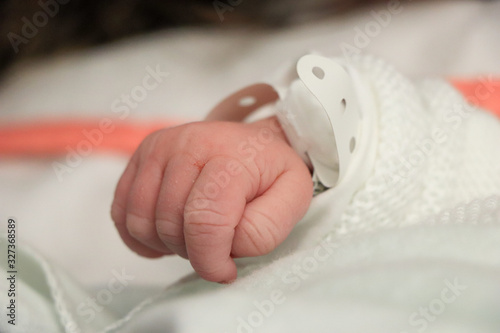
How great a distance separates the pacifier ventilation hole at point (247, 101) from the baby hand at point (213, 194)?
110 mm

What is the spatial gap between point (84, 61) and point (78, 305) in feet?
2.39

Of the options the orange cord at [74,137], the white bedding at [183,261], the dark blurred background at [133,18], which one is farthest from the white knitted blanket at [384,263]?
the dark blurred background at [133,18]

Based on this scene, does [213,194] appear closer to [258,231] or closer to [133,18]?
[258,231]

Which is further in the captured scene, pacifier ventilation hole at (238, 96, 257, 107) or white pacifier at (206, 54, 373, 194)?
pacifier ventilation hole at (238, 96, 257, 107)

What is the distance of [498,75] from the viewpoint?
967 millimetres

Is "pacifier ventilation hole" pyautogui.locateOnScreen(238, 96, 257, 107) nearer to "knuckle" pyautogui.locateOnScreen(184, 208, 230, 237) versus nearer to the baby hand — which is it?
the baby hand

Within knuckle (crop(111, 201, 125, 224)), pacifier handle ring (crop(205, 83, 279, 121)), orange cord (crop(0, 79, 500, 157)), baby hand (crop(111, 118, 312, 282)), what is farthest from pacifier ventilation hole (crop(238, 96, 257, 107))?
orange cord (crop(0, 79, 500, 157))

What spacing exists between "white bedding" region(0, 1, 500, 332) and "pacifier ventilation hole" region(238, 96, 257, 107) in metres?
0.24

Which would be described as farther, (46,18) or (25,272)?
(46,18)

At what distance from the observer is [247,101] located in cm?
68

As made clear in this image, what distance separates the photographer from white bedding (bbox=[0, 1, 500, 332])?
415 millimetres

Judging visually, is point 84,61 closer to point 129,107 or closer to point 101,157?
point 129,107

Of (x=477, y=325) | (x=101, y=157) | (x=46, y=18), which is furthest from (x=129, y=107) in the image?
(x=477, y=325)

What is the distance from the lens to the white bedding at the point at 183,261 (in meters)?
0.41
